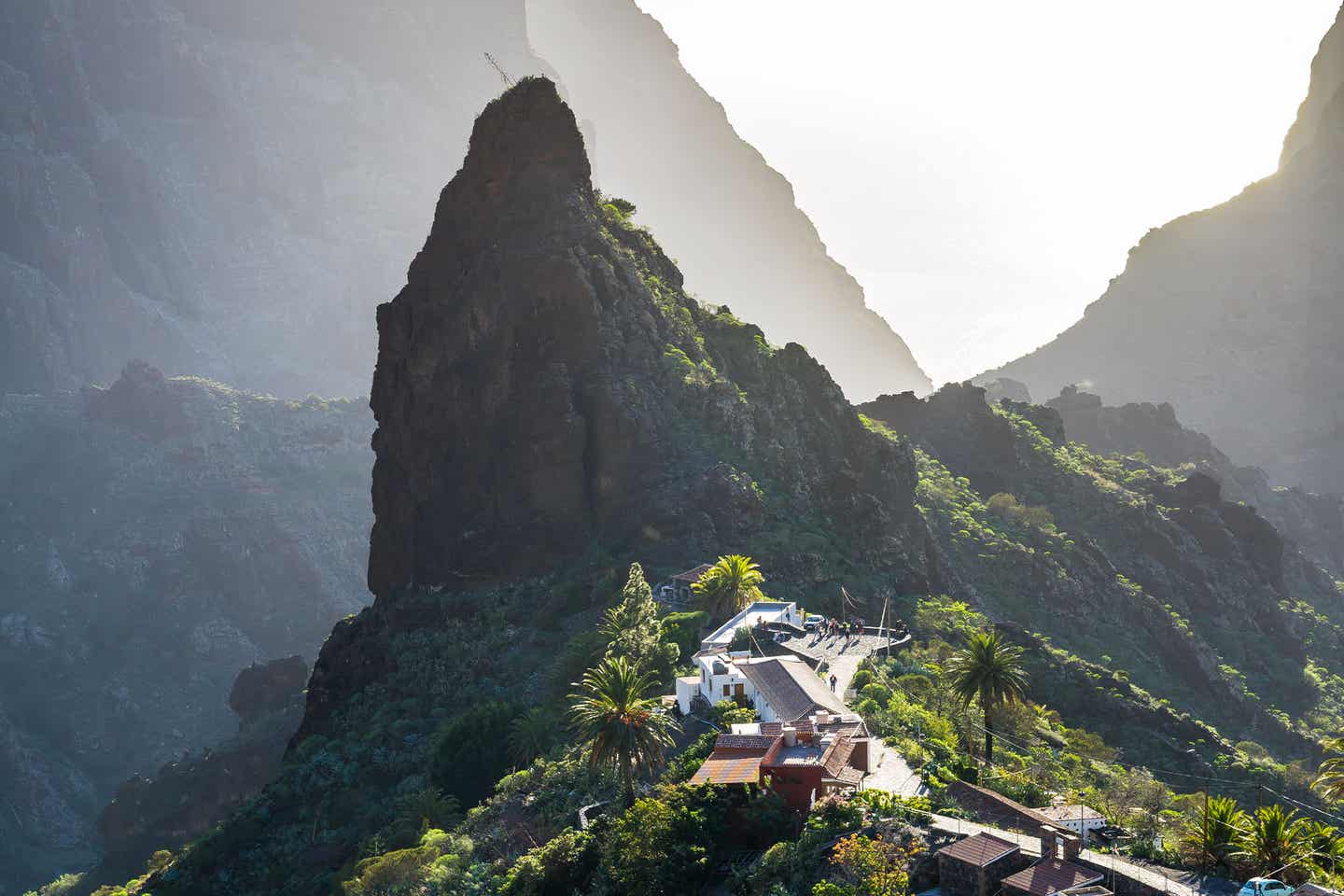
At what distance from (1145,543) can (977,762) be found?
283ft

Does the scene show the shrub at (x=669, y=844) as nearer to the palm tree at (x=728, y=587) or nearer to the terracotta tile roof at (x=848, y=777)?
the terracotta tile roof at (x=848, y=777)

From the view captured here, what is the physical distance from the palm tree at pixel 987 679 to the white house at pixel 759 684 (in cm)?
628

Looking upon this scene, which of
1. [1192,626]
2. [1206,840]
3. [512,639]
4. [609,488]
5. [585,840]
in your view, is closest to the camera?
[1206,840]

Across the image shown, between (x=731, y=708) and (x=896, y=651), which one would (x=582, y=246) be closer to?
(x=896, y=651)

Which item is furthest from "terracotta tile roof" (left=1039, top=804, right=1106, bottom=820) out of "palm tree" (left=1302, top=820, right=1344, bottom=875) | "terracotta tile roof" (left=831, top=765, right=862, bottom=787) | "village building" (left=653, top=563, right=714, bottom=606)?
"village building" (left=653, top=563, right=714, bottom=606)

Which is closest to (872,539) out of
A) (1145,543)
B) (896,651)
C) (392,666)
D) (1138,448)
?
(896,651)

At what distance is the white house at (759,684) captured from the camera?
52000 mm

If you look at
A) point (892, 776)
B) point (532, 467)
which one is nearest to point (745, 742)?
point (892, 776)

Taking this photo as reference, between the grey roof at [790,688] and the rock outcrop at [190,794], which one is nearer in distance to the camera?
the grey roof at [790,688]

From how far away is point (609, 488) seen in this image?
290ft

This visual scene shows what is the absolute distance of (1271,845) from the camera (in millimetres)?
36750

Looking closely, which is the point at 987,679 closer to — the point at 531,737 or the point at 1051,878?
the point at 1051,878

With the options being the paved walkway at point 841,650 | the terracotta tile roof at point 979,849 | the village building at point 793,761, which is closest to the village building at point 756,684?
the paved walkway at point 841,650

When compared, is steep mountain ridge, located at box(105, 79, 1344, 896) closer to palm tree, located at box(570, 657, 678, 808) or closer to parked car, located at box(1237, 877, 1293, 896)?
palm tree, located at box(570, 657, 678, 808)
